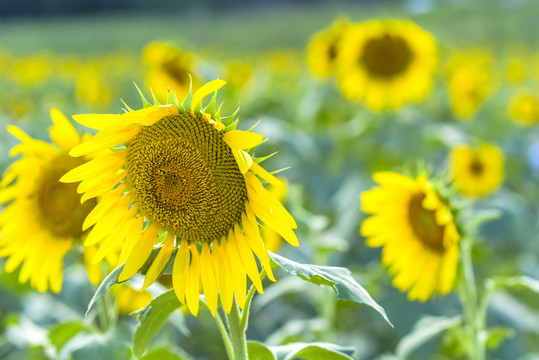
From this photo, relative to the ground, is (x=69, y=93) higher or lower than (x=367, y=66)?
lower

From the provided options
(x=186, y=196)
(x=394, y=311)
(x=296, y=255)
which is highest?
(x=186, y=196)

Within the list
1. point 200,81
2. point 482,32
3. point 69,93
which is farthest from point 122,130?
point 482,32

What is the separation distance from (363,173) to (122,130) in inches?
79.2

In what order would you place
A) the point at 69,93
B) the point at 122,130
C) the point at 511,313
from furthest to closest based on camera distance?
the point at 69,93, the point at 511,313, the point at 122,130

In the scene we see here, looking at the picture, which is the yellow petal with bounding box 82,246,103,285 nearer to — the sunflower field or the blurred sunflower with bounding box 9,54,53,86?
the sunflower field

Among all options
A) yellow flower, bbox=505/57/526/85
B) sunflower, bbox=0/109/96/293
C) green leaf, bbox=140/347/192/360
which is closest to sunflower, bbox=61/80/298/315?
green leaf, bbox=140/347/192/360

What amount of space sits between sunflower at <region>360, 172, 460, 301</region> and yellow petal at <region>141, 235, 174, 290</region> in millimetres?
791

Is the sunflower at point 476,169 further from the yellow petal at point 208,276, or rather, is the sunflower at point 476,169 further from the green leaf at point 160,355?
the yellow petal at point 208,276

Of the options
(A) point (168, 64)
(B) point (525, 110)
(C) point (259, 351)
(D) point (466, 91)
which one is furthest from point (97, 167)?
(B) point (525, 110)

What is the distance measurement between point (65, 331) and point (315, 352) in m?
0.59

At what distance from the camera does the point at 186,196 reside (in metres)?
0.92

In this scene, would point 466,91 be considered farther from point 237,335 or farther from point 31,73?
point 31,73

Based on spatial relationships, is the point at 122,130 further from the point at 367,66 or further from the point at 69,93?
the point at 69,93

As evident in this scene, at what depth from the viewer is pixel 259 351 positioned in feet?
3.34
